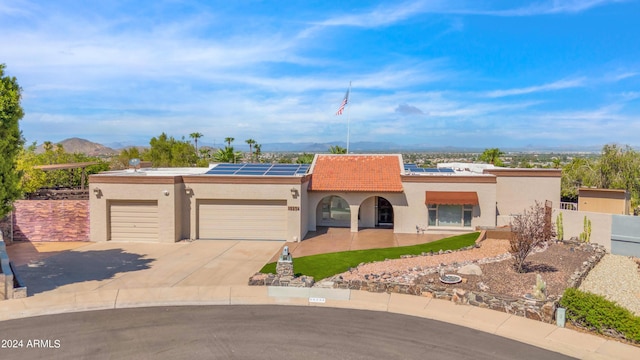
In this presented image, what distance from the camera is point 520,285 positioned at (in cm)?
1540

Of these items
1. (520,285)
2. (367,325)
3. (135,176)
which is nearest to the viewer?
(367,325)

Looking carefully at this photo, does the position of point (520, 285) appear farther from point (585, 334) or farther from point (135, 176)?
point (135, 176)

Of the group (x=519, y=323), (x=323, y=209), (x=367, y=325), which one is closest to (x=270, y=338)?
(x=367, y=325)

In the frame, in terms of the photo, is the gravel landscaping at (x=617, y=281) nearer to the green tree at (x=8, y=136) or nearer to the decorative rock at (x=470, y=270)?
the decorative rock at (x=470, y=270)

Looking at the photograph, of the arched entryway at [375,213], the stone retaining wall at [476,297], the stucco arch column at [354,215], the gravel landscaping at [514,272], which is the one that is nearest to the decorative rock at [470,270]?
the gravel landscaping at [514,272]

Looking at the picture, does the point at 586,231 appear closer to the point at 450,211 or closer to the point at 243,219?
the point at 450,211

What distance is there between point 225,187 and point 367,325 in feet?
48.5

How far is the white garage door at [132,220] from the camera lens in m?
24.3

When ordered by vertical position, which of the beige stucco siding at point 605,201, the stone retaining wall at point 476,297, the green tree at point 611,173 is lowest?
the stone retaining wall at point 476,297

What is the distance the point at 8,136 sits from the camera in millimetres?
15359

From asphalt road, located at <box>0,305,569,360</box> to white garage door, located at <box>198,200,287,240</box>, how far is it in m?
11.4

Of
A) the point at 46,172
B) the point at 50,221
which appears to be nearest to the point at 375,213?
the point at 50,221

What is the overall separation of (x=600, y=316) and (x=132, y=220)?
879 inches

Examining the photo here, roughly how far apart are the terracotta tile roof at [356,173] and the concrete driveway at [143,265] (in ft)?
19.0
